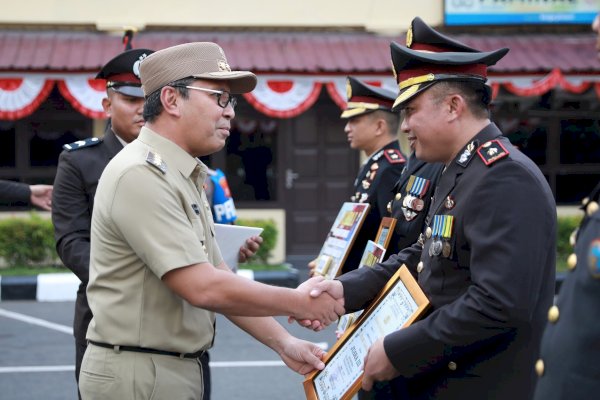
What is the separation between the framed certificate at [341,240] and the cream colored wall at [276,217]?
7745 mm

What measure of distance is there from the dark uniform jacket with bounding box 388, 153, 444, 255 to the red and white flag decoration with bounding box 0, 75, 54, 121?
Answer: 26.6 ft

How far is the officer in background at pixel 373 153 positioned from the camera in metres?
4.80

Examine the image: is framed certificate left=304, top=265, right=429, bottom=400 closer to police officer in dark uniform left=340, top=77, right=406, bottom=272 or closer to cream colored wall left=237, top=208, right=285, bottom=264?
police officer in dark uniform left=340, top=77, right=406, bottom=272

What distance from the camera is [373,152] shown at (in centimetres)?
547

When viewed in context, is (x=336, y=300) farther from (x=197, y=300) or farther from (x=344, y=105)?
(x=344, y=105)

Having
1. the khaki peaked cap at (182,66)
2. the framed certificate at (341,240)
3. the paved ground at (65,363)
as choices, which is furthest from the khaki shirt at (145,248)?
the paved ground at (65,363)

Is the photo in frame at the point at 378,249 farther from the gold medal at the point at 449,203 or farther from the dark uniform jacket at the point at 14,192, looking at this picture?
the dark uniform jacket at the point at 14,192

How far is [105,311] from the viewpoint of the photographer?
2.68 metres

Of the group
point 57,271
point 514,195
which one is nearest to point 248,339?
point 57,271

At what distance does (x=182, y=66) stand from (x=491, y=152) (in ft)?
3.22

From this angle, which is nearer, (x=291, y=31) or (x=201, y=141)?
(x=201, y=141)

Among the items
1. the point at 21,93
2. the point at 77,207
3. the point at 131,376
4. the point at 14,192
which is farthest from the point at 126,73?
the point at 21,93

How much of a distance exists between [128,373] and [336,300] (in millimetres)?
828

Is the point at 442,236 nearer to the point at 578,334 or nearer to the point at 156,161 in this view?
the point at 578,334
